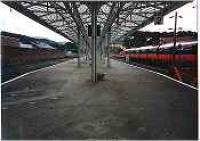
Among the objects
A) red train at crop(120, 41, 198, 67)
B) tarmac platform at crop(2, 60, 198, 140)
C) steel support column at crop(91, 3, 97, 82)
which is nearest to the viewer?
tarmac platform at crop(2, 60, 198, 140)

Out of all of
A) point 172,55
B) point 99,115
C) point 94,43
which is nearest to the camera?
point 99,115

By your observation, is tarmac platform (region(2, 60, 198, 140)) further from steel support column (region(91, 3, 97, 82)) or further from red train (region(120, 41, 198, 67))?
red train (region(120, 41, 198, 67))

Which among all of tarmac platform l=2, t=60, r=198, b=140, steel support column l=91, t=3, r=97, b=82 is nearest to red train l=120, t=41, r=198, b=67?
steel support column l=91, t=3, r=97, b=82

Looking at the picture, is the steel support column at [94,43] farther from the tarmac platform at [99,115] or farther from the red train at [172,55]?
Result: the red train at [172,55]

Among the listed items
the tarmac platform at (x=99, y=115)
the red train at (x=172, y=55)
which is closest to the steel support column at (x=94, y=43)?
the tarmac platform at (x=99, y=115)

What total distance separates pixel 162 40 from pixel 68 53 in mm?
53740

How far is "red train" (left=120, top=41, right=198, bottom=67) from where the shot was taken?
2672cm

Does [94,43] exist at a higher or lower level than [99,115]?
higher

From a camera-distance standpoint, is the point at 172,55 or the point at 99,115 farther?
the point at 172,55

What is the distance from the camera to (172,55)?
30.0 metres

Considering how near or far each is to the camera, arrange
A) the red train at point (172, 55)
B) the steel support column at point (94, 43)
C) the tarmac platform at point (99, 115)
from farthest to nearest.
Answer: the red train at point (172, 55) < the steel support column at point (94, 43) < the tarmac platform at point (99, 115)

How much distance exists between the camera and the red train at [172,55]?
87.6 feet

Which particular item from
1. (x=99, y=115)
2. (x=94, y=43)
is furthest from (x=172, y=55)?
(x=99, y=115)

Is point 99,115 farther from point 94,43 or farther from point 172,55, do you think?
point 172,55
